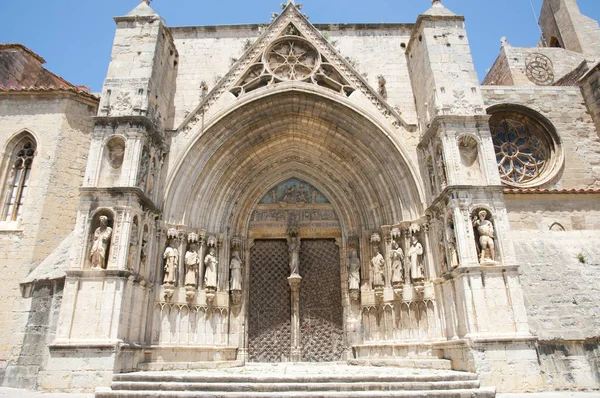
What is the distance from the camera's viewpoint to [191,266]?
9789 mm

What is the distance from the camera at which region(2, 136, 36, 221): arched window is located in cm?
1071

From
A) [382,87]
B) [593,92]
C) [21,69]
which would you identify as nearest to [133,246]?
[382,87]

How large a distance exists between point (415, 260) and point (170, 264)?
554cm

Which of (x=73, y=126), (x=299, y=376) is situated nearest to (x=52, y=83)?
(x=73, y=126)

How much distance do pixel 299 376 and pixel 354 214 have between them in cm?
540

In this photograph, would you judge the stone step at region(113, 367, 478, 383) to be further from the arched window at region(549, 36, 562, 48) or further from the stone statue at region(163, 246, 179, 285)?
the arched window at region(549, 36, 562, 48)

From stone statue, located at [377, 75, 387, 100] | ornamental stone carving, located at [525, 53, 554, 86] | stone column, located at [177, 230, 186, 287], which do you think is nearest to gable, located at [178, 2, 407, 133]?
stone statue, located at [377, 75, 387, 100]

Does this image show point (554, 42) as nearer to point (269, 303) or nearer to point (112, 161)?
point (269, 303)

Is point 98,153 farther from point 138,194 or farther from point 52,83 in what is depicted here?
point 52,83

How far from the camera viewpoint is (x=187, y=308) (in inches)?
376

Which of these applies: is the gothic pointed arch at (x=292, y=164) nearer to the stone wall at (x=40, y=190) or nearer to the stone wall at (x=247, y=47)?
the stone wall at (x=247, y=47)

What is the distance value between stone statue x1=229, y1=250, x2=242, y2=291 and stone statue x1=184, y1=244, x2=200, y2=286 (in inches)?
40.1

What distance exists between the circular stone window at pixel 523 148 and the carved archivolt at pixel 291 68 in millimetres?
5690

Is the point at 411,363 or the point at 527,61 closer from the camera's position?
the point at 411,363
